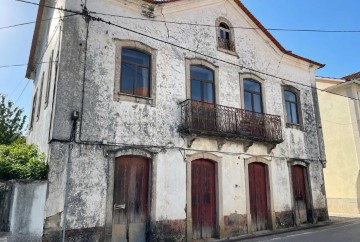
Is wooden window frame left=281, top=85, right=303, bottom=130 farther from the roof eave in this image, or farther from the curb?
the roof eave

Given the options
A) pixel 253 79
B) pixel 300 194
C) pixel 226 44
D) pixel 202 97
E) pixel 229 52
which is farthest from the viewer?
pixel 300 194

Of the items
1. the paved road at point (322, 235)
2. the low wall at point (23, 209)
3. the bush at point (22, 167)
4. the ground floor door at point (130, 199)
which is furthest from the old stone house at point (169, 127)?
the paved road at point (322, 235)

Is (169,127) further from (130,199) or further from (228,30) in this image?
(228,30)

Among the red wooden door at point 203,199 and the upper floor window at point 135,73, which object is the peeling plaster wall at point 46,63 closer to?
the upper floor window at point 135,73

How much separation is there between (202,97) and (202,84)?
1.86ft

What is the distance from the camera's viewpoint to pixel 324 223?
555 inches

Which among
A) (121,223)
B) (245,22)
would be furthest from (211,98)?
(121,223)

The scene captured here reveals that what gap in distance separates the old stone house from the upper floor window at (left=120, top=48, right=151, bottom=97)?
4cm

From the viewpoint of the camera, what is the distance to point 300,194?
1428cm

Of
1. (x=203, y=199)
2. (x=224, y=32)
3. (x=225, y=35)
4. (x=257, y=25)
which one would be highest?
(x=257, y=25)

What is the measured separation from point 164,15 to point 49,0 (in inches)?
225

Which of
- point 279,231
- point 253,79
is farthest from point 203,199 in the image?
point 253,79

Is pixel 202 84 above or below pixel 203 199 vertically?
above

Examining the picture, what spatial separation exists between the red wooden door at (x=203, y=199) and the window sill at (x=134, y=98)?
9.25 ft
